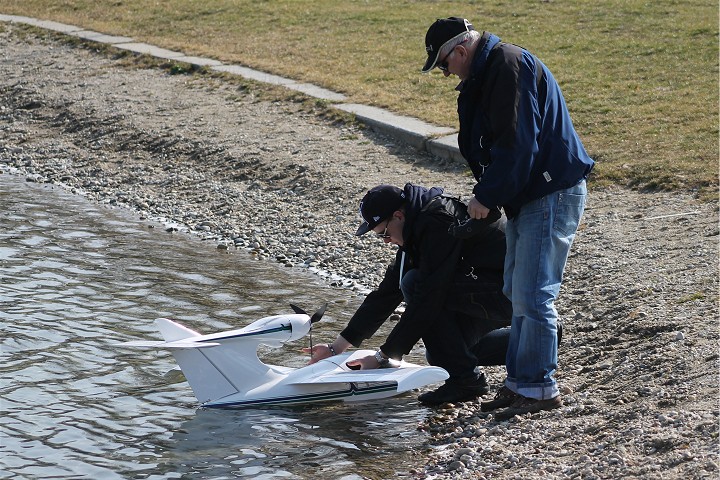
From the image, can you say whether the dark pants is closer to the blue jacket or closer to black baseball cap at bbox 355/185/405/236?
black baseball cap at bbox 355/185/405/236

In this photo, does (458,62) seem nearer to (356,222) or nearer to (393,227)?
(393,227)

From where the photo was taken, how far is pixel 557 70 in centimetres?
1477

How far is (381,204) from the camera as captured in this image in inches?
251

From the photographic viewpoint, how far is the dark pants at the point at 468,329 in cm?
651

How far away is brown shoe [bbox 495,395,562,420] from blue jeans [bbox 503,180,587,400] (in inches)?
5.0

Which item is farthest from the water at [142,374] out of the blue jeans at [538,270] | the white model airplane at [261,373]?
the blue jeans at [538,270]

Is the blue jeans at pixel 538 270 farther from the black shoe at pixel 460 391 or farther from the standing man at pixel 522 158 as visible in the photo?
the black shoe at pixel 460 391

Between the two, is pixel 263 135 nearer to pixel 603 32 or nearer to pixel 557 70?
pixel 557 70

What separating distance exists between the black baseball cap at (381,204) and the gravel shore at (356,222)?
4.28 feet

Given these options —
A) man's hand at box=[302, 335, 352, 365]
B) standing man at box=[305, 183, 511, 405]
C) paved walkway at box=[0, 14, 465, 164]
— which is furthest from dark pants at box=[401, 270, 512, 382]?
paved walkway at box=[0, 14, 465, 164]

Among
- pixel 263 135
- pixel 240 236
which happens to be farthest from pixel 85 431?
pixel 263 135

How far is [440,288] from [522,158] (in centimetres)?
113

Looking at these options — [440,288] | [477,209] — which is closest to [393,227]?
[440,288]

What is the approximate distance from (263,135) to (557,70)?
4143 mm
